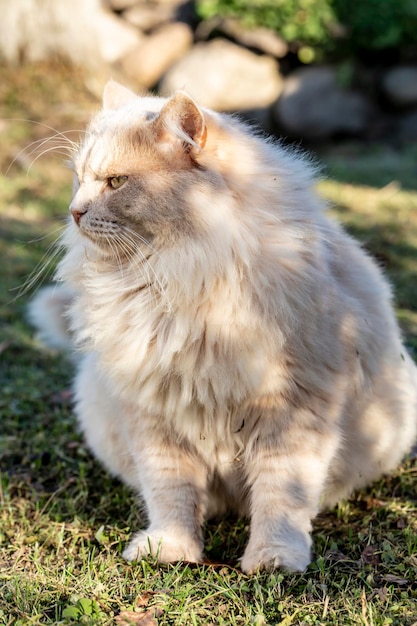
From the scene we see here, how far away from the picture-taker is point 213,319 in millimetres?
2148

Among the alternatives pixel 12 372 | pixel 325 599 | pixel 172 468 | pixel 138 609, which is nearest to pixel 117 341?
pixel 172 468

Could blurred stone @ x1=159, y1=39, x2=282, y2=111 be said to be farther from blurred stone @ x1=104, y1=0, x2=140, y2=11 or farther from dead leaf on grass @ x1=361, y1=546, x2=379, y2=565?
dead leaf on grass @ x1=361, y1=546, x2=379, y2=565

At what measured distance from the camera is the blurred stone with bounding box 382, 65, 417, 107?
9.02 meters

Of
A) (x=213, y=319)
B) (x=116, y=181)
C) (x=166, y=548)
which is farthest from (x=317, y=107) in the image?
(x=166, y=548)

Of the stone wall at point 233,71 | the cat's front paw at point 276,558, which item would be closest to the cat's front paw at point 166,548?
the cat's front paw at point 276,558

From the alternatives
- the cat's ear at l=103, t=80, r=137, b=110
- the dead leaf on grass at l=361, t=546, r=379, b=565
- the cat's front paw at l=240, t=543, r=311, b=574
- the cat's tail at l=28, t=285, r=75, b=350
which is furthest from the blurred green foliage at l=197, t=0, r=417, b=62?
the cat's front paw at l=240, t=543, r=311, b=574

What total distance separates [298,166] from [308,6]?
717 centimetres

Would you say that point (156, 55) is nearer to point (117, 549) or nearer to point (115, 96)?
point (115, 96)

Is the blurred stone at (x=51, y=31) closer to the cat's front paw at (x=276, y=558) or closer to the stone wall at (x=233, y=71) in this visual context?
the stone wall at (x=233, y=71)

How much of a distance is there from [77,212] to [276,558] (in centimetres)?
117

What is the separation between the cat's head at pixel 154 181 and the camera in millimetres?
2098

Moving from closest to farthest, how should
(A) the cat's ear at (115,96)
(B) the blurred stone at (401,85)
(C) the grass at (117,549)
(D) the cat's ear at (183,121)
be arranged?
(C) the grass at (117,549)
(D) the cat's ear at (183,121)
(A) the cat's ear at (115,96)
(B) the blurred stone at (401,85)

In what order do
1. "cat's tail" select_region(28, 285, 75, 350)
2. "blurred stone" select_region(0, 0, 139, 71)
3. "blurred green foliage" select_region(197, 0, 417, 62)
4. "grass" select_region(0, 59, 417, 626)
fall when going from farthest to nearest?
"blurred green foliage" select_region(197, 0, 417, 62) < "blurred stone" select_region(0, 0, 139, 71) < "cat's tail" select_region(28, 285, 75, 350) < "grass" select_region(0, 59, 417, 626)

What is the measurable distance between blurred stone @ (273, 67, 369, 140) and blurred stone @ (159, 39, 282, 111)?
9.7 inches
